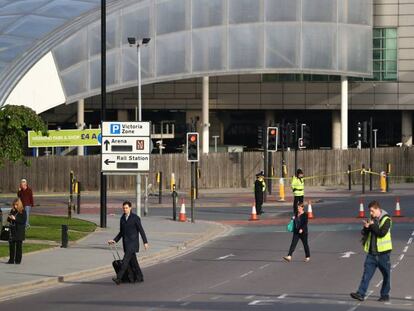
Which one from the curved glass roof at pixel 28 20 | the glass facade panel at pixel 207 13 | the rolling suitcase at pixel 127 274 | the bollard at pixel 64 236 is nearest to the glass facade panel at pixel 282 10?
the glass facade panel at pixel 207 13

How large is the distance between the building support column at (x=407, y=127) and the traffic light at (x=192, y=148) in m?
40.2

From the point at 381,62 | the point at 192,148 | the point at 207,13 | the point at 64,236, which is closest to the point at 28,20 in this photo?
the point at 207,13

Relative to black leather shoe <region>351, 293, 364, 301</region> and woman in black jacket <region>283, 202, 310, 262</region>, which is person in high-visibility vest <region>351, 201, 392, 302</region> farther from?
woman in black jacket <region>283, 202, 310, 262</region>

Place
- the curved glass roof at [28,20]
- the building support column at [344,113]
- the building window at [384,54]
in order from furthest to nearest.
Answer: the building window at [384,54] → the building support column at [344,113] → the curved glass roof at [28,20]

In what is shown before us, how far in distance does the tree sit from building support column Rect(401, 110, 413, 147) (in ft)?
177

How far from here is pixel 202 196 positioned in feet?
191

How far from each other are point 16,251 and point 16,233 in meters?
0.41

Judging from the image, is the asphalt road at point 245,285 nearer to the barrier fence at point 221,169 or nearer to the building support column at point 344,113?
the barrier fence at point 221,169

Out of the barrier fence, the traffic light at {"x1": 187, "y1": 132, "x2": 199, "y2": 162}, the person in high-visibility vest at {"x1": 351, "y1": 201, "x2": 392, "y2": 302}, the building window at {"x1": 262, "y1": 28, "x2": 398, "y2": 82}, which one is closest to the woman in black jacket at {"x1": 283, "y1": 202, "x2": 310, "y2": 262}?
the person in high-visibility vest at {"x1": 351, "y1": 201, "x2": 392, "y2": 302}

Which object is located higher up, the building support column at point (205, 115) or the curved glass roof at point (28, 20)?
the curved glass roof at point (28, 20)

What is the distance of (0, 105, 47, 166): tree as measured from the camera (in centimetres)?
2861

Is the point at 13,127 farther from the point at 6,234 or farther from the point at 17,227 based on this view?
the point at 17,227

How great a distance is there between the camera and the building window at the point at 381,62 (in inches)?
3031

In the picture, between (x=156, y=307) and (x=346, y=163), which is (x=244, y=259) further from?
(x=346, y=163)
